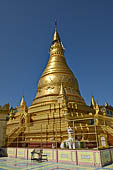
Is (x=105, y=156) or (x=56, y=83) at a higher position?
(x=56, y=83)

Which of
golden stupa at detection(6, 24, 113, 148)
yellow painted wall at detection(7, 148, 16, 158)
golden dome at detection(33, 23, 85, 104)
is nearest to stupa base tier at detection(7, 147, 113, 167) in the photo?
golden stupa at detection(6, 24, 113, 148)

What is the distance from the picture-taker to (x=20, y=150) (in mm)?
15258

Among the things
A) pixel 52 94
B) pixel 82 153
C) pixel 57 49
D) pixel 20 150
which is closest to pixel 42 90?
pixel 52 94

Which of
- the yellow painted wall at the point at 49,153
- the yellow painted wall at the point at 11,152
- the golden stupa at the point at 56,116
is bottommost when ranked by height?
the yellow painted wall at the point at 11,152

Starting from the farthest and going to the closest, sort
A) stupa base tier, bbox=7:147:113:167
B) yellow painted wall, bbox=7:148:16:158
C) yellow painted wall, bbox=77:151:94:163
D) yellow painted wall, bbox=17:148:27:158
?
yellow painted wall, bbox=7:148:16:158, yellow painted wall, bbox=17:148:27:158, yellow painted wall, bbox=77:151:94:163, stupa base tier, bbox=7:147:113:167

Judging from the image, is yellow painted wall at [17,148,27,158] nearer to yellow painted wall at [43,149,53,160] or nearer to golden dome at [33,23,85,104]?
yellow painted wall at [43,149,53,160]

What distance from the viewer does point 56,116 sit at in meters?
21.0

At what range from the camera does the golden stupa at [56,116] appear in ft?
56.3

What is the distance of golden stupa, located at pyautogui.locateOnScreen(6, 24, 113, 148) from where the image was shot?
676 inches

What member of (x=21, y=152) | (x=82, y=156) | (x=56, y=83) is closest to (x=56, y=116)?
(x=21, y=152)

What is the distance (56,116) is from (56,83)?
8.94 meters

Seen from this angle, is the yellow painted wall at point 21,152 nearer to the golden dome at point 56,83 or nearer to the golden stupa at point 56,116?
the golden stupa at point 56,116

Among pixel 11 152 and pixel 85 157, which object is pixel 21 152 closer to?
pixel 11 152

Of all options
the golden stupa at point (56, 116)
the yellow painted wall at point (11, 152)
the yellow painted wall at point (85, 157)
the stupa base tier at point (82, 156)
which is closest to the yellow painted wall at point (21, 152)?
the yellow painted wall at point (11, 152)
